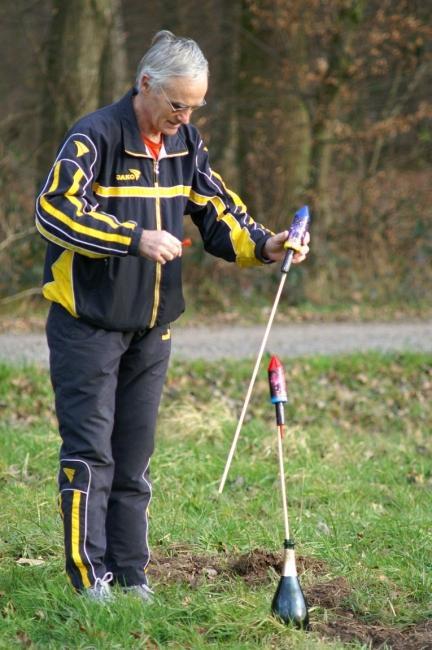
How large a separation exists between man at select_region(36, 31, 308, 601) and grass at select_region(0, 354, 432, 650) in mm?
279

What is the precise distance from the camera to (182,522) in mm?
5328

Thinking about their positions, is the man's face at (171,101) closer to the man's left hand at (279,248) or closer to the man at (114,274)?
the man at (114,274)

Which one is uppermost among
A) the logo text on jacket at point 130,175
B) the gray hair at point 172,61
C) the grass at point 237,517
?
the gray hair at point 172,61

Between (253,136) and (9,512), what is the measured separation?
10688mm

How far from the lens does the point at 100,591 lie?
4066 millimetres

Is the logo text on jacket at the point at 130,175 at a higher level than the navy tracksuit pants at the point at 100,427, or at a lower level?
higher

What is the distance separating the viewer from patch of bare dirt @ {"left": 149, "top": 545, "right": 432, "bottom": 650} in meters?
3.98

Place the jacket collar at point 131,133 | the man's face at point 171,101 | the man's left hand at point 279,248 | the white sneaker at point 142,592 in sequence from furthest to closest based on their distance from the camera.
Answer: the man's left hand at point 279,248
the white sneaker at point 142,592
the jacket collar at point 131,133
the man's face at point 171,101

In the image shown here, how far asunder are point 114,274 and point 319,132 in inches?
439

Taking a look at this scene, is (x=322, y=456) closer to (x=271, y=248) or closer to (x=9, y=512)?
(x=9, y=512)

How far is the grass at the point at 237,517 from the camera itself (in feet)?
12.8

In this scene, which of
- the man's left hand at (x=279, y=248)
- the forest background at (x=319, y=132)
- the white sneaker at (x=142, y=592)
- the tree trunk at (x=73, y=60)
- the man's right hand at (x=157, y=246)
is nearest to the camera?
the man's right hand at (x=157, y=246)

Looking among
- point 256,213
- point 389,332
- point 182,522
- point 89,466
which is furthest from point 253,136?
point 89,466

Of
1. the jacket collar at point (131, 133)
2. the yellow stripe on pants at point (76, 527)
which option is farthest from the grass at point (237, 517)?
the jacket collar at point (131, 133)
